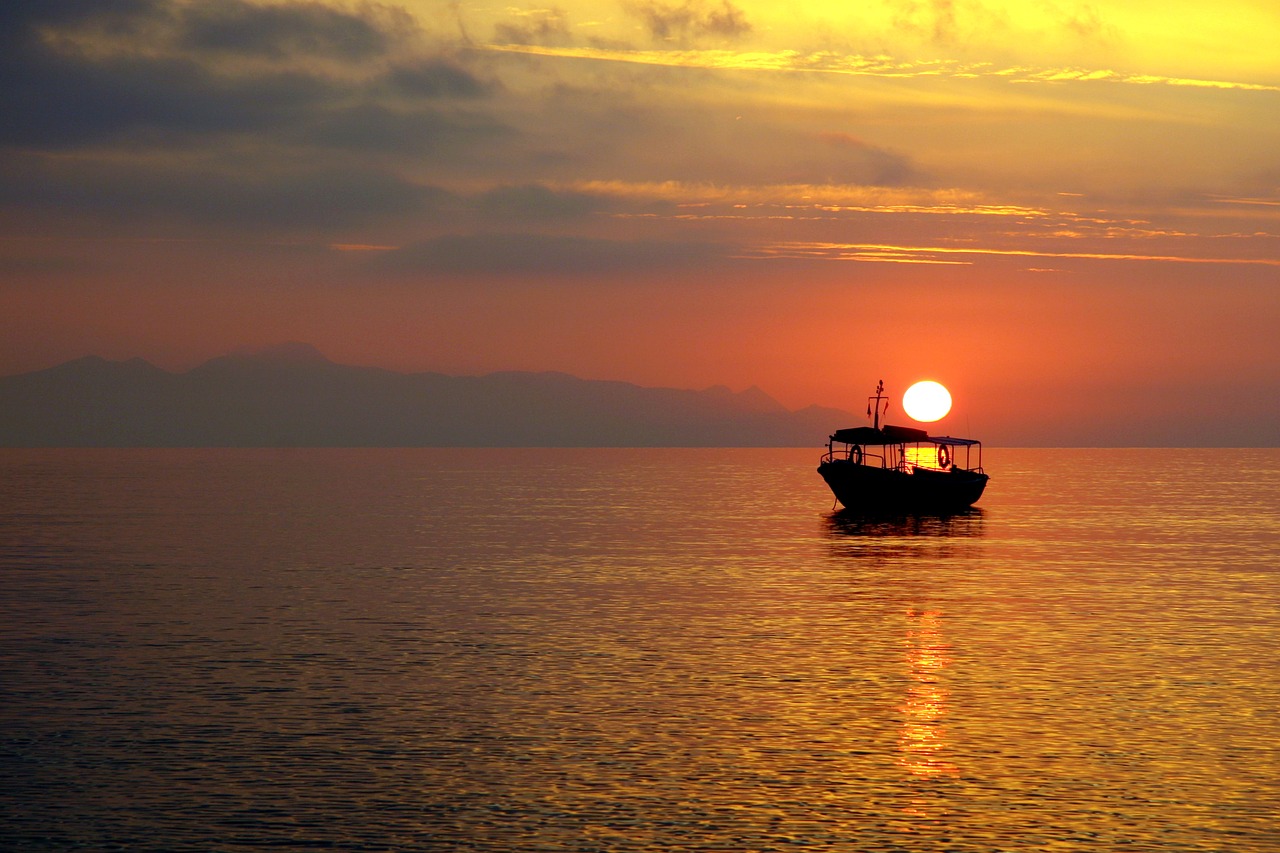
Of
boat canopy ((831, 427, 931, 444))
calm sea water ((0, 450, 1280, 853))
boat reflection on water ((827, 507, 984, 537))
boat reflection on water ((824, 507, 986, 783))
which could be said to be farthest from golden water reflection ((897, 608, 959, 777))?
boat canopy ((831, 427, 931, 444))

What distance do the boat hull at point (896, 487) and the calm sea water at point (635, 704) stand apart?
3959 centimetres

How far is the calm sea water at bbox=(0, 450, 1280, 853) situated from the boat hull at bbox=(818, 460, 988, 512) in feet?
130

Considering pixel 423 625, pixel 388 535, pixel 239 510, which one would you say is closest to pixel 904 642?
pixel 423 625

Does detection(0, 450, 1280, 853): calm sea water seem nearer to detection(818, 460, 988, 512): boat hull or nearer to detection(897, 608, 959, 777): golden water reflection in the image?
detection(897, 608, 959, 777): golden water reflection

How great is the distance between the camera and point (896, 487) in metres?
122

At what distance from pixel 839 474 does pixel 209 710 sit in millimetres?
93011

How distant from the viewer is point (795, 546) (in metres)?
95.8

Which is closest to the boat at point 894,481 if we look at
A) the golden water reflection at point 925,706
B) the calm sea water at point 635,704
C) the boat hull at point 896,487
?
the boat hull at point 896,487

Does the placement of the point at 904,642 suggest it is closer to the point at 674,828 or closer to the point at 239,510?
the point at 674,828

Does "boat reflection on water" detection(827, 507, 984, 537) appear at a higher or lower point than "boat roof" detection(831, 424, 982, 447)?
lower

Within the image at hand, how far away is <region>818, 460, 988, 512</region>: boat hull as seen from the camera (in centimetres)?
12075

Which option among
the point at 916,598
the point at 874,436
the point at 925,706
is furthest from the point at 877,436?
the point at 925,706

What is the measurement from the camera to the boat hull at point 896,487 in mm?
120750

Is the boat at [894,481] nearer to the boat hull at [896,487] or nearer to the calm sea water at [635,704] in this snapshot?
the boat hull at [896,487]
